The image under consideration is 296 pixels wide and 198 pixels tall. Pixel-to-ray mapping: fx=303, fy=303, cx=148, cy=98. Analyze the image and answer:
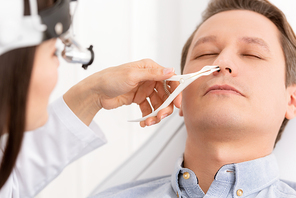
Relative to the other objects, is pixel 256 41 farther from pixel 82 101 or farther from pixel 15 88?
pixel 15 88

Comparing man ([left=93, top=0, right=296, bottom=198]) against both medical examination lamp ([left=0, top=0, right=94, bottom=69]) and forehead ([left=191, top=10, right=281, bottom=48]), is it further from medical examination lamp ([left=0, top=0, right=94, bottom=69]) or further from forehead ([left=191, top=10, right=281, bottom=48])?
medical examination lamp ([left=0, top=0, right=94, bottom=69])

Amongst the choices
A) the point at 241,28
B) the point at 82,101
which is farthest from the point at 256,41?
the point at 82,101

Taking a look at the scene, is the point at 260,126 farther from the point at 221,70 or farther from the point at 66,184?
the point at 66,184

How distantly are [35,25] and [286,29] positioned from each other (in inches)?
40.6

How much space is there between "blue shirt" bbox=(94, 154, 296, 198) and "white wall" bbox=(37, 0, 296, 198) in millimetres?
928

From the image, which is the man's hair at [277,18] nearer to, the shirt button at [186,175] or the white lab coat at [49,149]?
the shirt button at [186,175]

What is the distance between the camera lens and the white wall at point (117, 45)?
6.32ft

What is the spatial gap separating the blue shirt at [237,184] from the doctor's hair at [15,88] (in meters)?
0.65

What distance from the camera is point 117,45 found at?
2.04 m

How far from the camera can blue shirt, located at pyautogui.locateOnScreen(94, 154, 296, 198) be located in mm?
998

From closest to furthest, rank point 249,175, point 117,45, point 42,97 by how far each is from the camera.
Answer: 1. point 42,97
2. point 249,175
3. point 117,45

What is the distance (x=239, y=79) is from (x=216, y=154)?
0.88 feet

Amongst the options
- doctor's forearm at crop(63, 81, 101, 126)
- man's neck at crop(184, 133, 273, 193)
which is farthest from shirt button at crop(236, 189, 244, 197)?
doctor's forearm at crop(63, 81, 101, 126)

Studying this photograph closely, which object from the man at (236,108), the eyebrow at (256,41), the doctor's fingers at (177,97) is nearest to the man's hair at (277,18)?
the man at (236,108)
